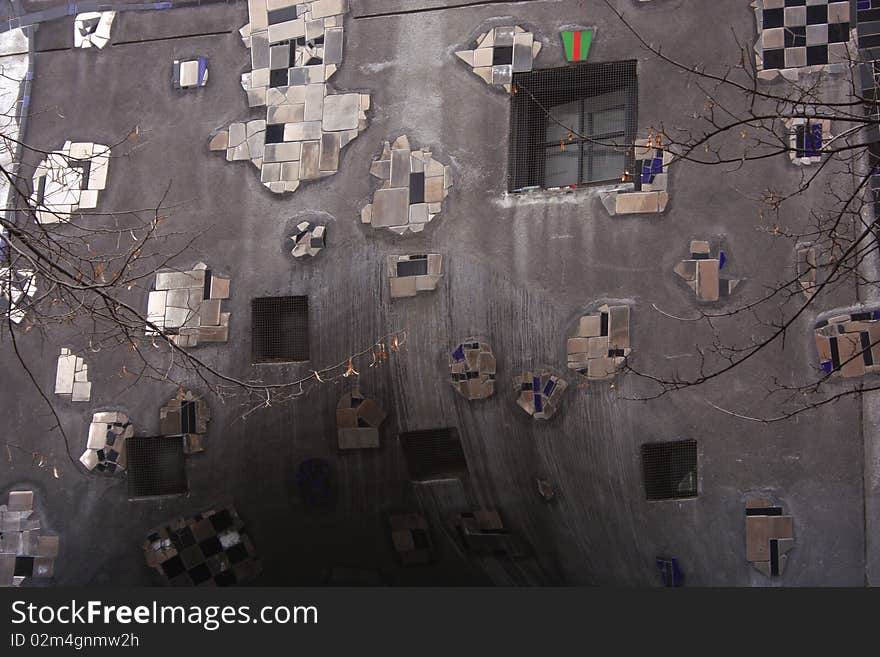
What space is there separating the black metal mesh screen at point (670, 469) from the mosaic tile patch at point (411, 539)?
147cm

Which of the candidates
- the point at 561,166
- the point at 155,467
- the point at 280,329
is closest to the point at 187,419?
the point at 155,467

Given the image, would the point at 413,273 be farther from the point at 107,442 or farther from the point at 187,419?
the point at 107,442

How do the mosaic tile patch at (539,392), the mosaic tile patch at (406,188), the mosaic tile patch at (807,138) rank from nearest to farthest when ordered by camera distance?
the mosaic tile patch at (807,138)
the mosaic tile patch at (539,392)
the mosaic tile patch at (406,188)

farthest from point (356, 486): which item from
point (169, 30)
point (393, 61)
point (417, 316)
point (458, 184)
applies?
point (169, 30)

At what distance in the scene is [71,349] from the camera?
29.0ft

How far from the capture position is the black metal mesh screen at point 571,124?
26.8ft

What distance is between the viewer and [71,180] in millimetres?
8961

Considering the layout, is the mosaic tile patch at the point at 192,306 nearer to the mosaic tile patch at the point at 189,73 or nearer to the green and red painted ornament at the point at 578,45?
the mosaic tile patch at the point at 189,73

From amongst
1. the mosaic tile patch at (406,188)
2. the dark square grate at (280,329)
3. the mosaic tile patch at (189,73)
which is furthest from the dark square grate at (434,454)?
the mosaic tile patch at (189,73)

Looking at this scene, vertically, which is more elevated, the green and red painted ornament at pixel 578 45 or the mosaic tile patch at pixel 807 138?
the green and red painted ornament at pixel 578 45

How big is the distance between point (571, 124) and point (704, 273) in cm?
132

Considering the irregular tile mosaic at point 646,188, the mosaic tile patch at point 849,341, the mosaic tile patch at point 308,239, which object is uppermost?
the irregular tile mosaic at point 646,188

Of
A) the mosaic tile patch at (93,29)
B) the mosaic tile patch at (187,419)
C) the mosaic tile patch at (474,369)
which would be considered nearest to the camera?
the mosaic tile patch at (474,369)

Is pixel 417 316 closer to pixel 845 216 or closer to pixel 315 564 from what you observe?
pixel 315 564
